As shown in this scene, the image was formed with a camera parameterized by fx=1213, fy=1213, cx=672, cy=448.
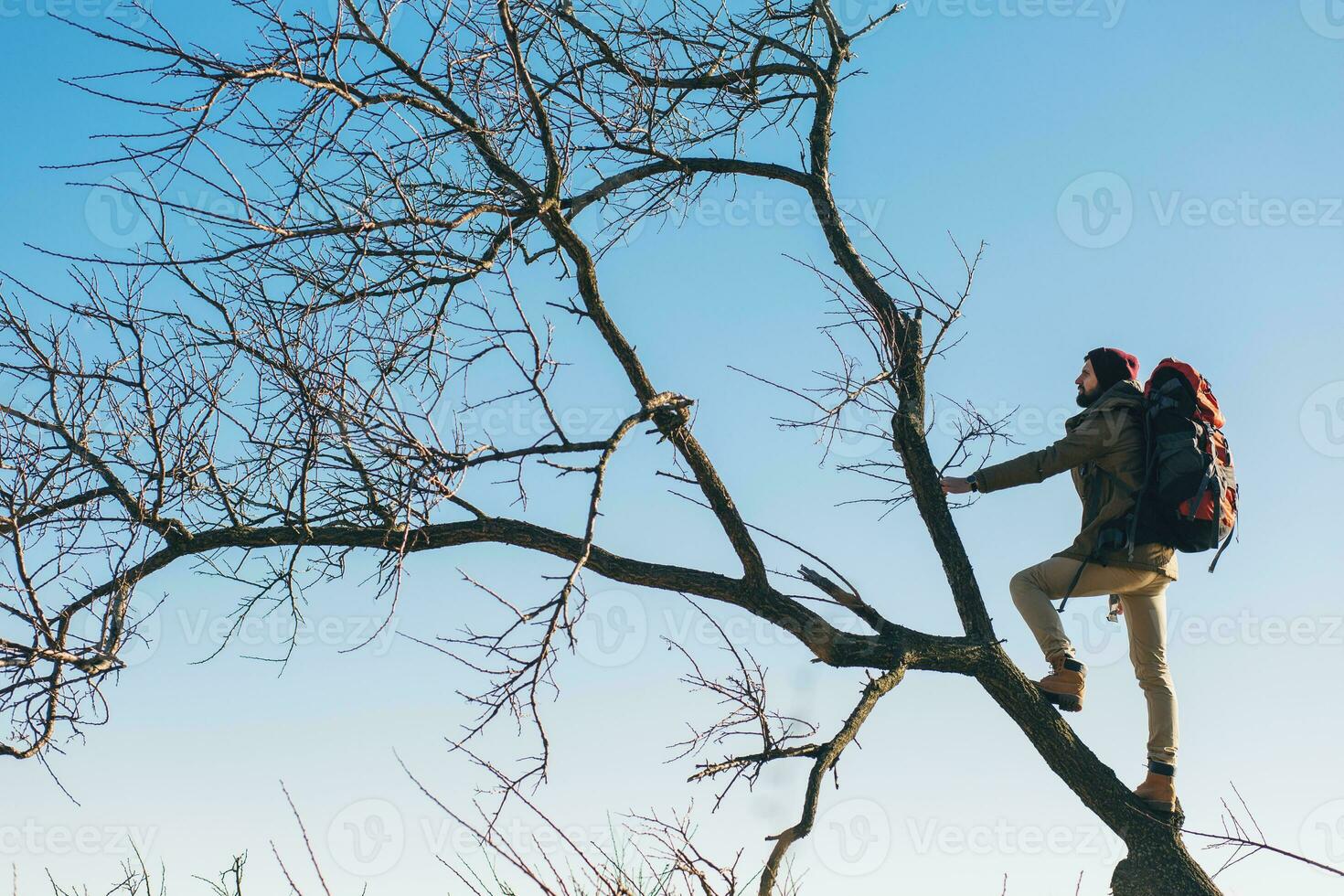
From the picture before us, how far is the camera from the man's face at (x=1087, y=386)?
5.28m

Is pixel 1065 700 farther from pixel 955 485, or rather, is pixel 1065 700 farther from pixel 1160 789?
pixel 955 485

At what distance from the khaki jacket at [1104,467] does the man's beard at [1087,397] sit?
0.61 feet

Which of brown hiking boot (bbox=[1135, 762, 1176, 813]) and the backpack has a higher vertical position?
the backpack

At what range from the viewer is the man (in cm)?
492

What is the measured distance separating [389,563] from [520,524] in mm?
552

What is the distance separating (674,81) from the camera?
6.59 meters

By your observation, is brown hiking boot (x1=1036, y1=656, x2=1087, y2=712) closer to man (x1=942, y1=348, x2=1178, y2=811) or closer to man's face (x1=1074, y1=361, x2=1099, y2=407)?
man (x1=942, y1=348, x2=1178, y2=811)

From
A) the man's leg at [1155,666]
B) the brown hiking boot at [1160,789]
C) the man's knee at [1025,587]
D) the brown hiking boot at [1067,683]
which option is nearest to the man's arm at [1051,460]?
the man's knee at [1025,587]

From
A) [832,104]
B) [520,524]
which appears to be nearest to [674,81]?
[832,104]

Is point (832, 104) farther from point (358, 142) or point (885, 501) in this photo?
point (358, 142)

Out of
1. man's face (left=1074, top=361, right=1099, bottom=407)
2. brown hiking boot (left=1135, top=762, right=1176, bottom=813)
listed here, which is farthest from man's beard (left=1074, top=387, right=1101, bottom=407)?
brown hiking boot (left=1135, top=762, right=1176, bottom=813)

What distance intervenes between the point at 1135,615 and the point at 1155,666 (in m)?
0.22

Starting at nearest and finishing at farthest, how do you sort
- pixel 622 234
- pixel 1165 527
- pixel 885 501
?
pixel 1165 527
pixel 885 501
pixel 622 234

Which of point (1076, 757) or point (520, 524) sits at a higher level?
point (520, 524)
